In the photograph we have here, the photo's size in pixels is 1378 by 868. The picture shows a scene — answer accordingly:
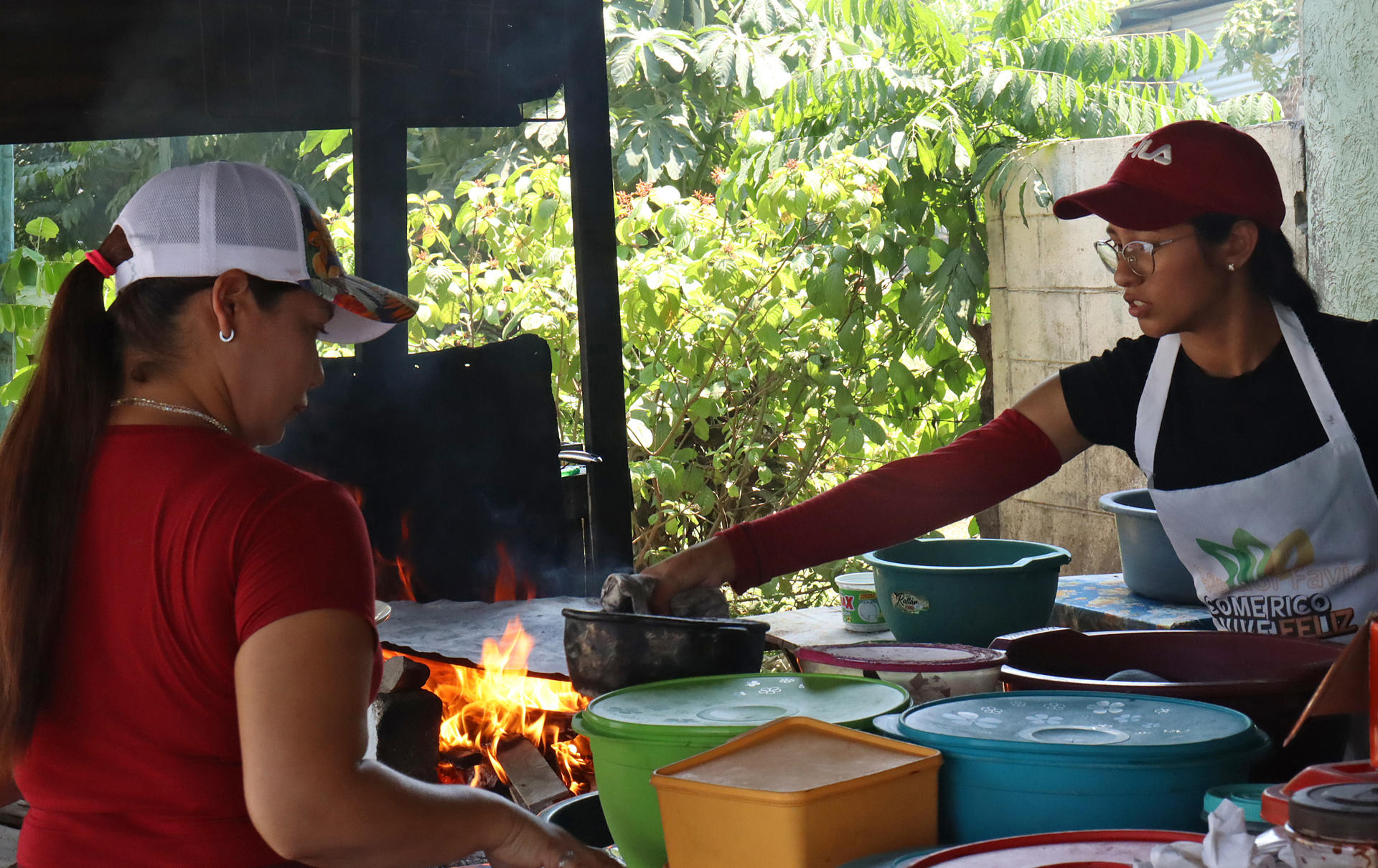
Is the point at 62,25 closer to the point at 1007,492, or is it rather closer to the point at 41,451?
the point at 41,451

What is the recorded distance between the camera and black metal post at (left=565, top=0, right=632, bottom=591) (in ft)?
11.2

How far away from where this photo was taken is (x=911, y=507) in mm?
2158

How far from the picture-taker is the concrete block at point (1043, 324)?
4.80m

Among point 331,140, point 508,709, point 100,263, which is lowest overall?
point 508,709

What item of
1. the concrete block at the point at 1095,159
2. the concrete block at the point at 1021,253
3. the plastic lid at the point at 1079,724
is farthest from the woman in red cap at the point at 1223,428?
the concrete block at the point at 1021,253

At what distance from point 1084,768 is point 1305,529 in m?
1.20

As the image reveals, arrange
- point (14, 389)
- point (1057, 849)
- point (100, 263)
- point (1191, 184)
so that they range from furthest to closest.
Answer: point (14, 389), point (1191, 184), point (100, 263), point (1057, 849)

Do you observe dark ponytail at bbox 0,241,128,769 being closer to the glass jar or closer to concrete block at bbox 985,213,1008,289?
the glass jar

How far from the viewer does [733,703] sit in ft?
4.71

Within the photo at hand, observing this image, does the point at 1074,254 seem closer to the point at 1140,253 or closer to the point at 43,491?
the point at 1140,253

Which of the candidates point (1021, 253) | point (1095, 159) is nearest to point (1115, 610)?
point (1095, 159)

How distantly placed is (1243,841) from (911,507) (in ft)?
4.30

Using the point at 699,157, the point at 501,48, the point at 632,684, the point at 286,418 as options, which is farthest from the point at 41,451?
the point at 699,157

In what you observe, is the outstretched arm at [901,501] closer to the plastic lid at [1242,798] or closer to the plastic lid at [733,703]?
the plastic lid at [733,703]
